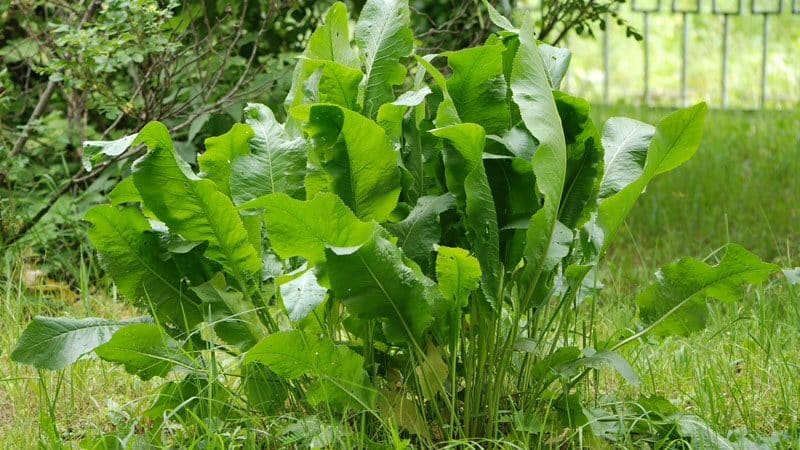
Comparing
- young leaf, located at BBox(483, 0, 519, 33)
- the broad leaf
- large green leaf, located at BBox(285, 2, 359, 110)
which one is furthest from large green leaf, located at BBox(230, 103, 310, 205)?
young leaf, located at BBox(483, 0, 519, 33)

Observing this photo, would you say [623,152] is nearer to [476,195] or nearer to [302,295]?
[476,195]

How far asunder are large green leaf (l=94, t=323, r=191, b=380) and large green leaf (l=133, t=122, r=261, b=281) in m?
0.20

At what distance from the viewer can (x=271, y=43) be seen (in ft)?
13.9

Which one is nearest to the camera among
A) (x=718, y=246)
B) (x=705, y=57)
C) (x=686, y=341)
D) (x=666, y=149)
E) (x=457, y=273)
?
(x=457, y=273)

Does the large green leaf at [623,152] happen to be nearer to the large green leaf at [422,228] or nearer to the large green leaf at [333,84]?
the large green leaf at [422,228]

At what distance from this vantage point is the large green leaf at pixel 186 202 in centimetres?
201

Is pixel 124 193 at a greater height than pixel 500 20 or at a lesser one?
lesser

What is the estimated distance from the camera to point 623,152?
7.28 feet

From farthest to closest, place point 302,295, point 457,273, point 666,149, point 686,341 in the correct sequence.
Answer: point 686,341
point 666,149
point 457,273
point 302,295

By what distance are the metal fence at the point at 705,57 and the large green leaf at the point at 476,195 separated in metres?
5.89

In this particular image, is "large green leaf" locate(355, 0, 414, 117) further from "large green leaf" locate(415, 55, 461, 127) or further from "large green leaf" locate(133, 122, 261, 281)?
"large green leaf" locate(133, 122, 261, 281)

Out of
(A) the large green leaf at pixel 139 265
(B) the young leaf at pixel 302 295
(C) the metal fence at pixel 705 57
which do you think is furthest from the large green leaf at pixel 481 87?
(C) the metal fence at pixel 705 57

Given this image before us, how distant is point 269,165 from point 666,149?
0.80 meters

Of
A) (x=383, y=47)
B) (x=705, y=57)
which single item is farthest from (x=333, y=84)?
(x=705, y=57)
